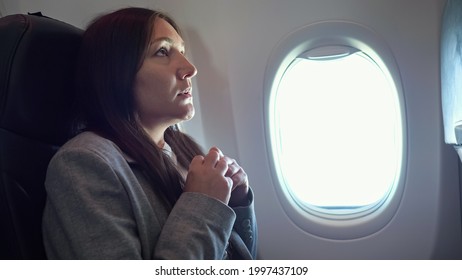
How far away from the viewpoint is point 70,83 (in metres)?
0.83

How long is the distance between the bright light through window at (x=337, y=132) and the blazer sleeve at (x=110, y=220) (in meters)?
0.48

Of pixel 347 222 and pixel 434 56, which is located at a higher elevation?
pixel 434 56

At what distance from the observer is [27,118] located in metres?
0.74

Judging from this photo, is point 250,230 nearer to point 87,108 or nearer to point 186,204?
point 186,204

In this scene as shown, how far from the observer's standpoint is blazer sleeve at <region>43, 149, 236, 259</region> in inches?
25.0

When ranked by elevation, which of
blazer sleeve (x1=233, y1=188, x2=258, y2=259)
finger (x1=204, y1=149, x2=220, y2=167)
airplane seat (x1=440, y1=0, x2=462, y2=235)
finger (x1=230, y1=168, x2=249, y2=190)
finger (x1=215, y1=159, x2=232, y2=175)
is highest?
airplane seat (x1=440, y1=0, x2=462, y2=235)

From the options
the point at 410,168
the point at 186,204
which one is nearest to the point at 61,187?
the point at 186,204

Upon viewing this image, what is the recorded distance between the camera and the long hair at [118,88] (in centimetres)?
78

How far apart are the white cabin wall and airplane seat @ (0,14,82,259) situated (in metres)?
0.32

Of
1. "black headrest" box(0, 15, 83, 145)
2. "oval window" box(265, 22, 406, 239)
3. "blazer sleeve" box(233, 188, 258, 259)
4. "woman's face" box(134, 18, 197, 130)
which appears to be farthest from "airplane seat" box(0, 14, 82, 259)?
"oval window" box(265, 22, 406, 239)

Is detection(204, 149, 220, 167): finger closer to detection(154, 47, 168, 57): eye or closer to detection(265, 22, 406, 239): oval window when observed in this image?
detection(154, 47, 168, 57): eye

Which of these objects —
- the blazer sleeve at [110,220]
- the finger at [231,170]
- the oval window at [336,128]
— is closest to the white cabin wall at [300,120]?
the oval window at [336,128]

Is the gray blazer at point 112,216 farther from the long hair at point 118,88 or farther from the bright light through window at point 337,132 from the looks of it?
the bright light through window at point 337,132

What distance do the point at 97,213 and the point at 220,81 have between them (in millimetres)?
591
